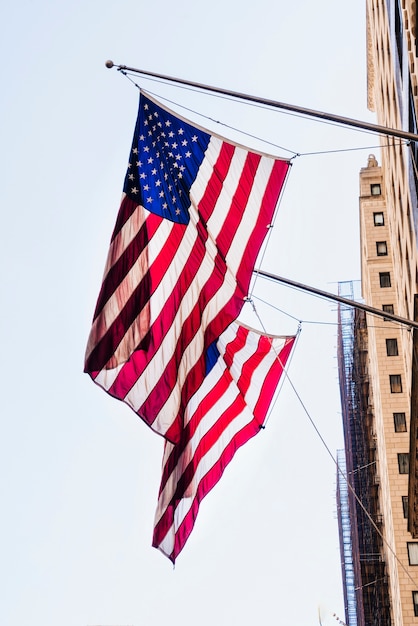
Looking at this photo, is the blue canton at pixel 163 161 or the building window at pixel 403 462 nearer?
the blue canton at pixel 163 161

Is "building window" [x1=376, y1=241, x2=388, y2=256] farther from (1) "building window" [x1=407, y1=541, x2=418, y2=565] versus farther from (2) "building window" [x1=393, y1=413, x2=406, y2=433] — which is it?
(1) "building window" [x1=407, y1=541, x2=418, y2=565]

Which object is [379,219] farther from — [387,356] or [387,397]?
[387,397]

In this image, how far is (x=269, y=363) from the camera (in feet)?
62.4

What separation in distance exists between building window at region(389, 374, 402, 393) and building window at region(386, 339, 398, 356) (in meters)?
1.94

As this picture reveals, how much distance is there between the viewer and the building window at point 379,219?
255ft

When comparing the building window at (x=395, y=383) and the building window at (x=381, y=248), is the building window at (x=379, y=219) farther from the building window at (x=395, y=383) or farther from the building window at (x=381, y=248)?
the building window at (x=395, y=383)

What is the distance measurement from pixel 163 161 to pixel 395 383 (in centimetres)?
5249

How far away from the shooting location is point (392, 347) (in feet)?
Answer: 229

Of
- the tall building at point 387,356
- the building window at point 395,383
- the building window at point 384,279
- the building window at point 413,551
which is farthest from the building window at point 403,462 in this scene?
the building window at point 384,279

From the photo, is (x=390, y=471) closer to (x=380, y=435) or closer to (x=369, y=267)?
(x=380, y=435)

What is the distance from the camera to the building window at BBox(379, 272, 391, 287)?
73.7 metres

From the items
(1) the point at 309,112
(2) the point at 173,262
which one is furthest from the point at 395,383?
(1) the point at 309,112

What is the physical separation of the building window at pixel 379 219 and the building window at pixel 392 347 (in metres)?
12.3

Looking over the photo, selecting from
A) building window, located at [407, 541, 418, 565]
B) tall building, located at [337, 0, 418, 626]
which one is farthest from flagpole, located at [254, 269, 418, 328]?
building window, located at [407, 541, 418, 565]
